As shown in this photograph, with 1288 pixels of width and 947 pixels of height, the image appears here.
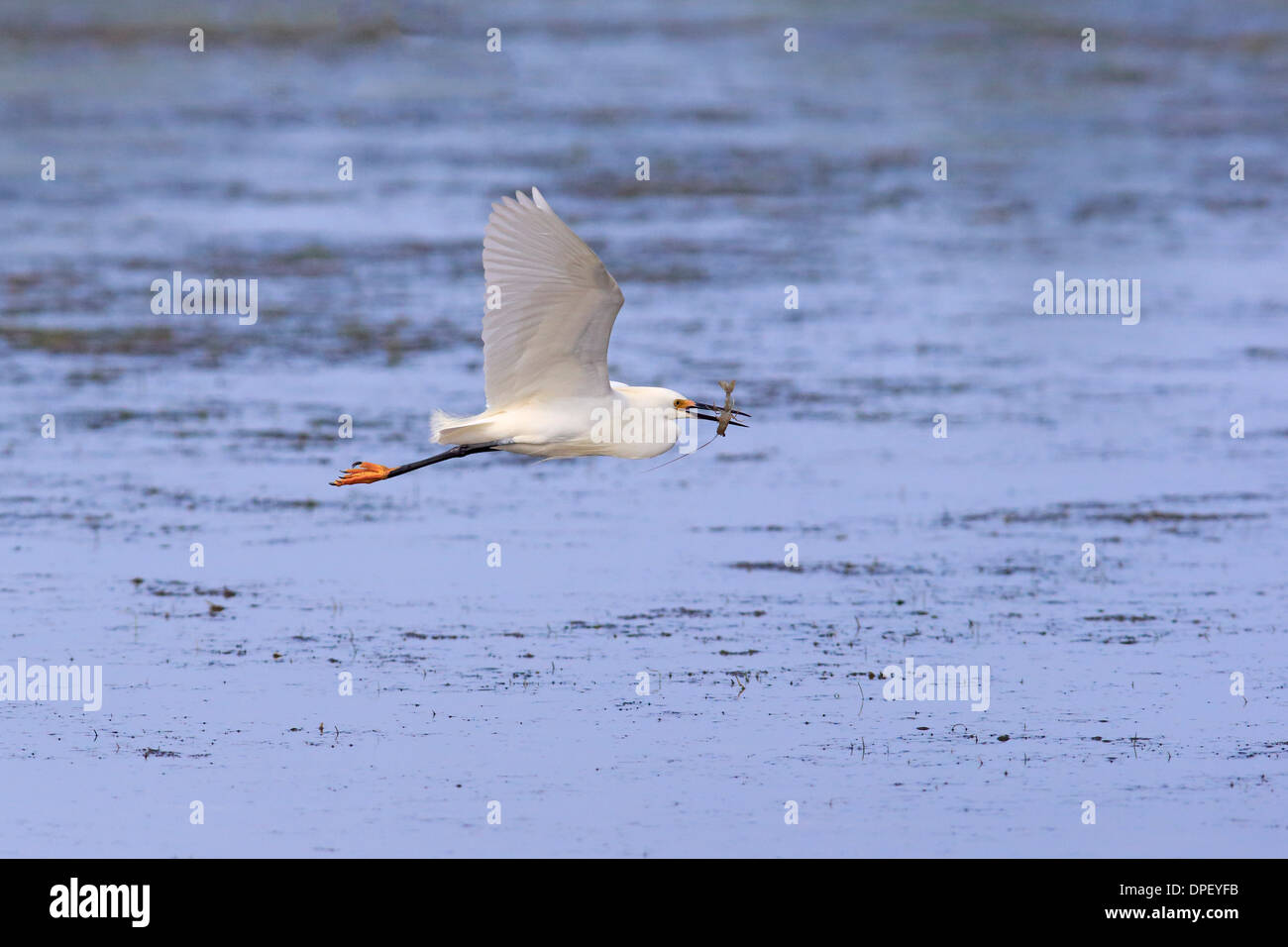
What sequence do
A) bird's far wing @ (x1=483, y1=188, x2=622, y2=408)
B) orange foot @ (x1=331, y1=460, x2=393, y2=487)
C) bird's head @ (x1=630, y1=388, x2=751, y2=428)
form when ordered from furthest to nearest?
orange foot @ (x1=331, y1=460, x2=393, y2=487)
bird's head @ (x1=630, y1=388, x2=751, y2=428)
bird's far wing @ (x1=483, y1=188, x2=622, y2=408)

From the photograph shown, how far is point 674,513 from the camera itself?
1341 centimetres

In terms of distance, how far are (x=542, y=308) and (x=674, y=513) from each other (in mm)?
4260

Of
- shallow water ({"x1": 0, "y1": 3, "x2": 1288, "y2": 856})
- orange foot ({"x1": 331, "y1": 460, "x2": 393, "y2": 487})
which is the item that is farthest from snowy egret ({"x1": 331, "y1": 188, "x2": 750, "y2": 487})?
shallow water ({"x1": 0, "y1": 3, "x2": 1288, "y2": 856})

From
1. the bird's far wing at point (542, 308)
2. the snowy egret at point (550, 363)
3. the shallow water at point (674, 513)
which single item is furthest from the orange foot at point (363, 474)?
the bird's far wing at point (542, 308)

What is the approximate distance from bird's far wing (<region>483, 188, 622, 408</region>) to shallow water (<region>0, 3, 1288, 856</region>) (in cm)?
137

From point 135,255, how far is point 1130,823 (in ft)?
54.3

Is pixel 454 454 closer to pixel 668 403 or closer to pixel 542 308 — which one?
pixel 668 403

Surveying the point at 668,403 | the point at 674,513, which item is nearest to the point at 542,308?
the point at 668,403

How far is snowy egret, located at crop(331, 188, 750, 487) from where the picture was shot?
8.98 m

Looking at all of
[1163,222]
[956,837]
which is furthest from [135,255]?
[956,837]

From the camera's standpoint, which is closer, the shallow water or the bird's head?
the shallow water

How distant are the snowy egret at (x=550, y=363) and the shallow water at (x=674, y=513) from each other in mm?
1089

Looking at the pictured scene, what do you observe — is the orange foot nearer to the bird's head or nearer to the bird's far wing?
the bird's far wing

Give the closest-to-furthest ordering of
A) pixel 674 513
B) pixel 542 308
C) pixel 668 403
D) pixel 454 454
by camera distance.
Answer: pixel 542 308, pixel 668 403, pixel 454 454, pixel 674 513
